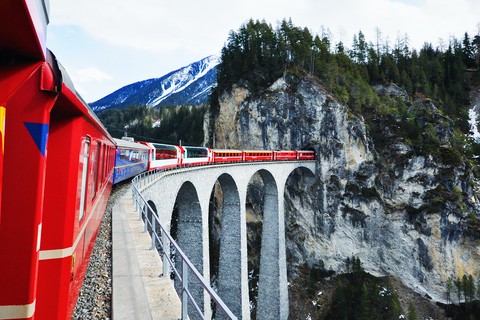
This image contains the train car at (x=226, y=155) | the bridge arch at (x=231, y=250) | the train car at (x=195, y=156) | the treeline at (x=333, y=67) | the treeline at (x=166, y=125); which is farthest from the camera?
the treeline at (x=166, y=125)

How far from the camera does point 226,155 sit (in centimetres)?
2006

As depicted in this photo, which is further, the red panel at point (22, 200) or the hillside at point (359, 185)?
the hillside at point (359, 185)

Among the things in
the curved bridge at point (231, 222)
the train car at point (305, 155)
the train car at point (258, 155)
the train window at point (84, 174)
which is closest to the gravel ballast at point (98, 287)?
the train window at point (84, 174)

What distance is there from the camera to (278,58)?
117 ft

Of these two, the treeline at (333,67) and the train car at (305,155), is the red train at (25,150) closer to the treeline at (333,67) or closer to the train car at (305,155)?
the train car at (305,155)

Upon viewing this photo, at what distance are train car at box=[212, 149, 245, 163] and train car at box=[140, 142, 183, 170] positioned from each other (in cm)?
330

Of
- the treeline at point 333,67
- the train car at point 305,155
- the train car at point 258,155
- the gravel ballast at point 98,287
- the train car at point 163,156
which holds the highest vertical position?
the treeline at point 333,67

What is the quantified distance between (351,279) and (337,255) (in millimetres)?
3062

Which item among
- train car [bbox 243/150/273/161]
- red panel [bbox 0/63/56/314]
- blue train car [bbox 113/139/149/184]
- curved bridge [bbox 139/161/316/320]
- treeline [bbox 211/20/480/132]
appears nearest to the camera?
red panel [bbox 0/63/56/314]

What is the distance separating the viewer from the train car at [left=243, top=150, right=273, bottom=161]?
21469 mm

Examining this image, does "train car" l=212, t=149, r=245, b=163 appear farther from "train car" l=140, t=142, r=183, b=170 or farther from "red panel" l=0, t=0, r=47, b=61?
"red panel" l=0, t=0, r=47, b=61

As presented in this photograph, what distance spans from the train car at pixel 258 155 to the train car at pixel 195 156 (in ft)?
14.4

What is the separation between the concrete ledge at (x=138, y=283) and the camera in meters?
3.22

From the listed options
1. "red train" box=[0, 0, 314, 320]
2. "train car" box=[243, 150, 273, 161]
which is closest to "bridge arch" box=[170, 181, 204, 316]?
"train car" box=[243, 150, 273, 161]
